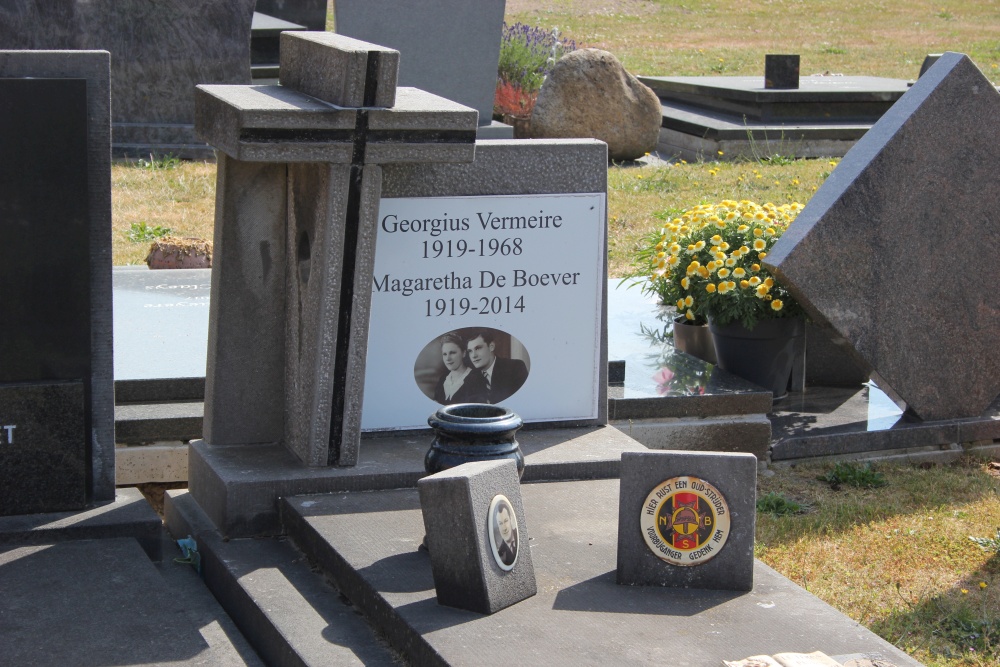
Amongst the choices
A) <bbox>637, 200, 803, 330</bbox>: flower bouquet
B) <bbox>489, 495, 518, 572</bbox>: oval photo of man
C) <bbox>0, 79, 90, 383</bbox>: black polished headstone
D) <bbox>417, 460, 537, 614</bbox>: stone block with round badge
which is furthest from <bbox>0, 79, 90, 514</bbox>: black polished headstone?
<bbox>637, 200, 803, 330</bbox>: flower bouquet

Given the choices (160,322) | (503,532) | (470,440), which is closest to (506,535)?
(503,532)

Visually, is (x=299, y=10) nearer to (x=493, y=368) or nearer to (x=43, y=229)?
(x=493, y=368)

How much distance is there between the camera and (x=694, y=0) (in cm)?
3045

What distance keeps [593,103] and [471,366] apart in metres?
7.69

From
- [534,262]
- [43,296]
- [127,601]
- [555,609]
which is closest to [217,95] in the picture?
[43,296]

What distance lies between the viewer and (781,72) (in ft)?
40.7

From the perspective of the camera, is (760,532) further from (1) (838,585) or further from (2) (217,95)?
(2) (217,95)

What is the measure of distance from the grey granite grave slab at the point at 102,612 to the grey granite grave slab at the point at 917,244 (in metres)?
2.47

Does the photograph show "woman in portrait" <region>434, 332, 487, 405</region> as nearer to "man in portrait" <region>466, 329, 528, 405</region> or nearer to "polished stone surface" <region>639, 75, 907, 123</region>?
"man in portrait" <region>466, 329, 528, 405</region>

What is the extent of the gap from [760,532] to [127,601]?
209cm

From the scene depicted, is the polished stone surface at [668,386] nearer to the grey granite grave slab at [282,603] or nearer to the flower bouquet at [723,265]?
the flower bouquet at [723,265]

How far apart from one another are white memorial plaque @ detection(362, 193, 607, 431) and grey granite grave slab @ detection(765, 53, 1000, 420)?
2.83ft

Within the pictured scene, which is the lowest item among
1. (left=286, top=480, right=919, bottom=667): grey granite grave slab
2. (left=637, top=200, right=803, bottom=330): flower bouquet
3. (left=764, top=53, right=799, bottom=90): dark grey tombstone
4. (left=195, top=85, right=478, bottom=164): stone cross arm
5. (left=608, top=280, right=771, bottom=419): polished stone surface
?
(left=286, top=480, right=919, bottom=667): grey granite grave slab

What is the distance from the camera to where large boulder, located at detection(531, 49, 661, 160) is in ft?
37.4
